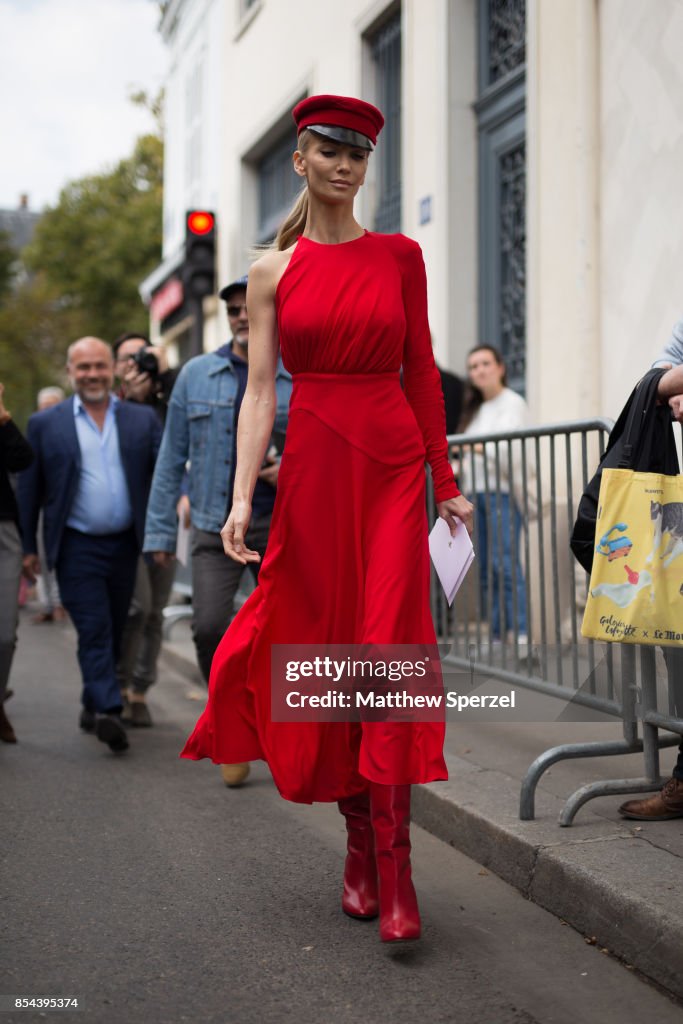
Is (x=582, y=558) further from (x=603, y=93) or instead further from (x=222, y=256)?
(x=222, y=256)

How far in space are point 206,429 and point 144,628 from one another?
1873 millimetres

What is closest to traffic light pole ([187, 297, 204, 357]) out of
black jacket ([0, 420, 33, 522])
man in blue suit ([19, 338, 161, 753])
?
man in blue suit ([19, 338, 161, 753])

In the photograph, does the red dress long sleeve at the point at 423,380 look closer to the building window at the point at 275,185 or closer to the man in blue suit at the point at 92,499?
the man in blue suit at the point at 92,499

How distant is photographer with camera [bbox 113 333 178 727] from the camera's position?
7.13 m

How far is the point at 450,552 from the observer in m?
3.74

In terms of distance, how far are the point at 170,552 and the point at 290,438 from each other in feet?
8.41

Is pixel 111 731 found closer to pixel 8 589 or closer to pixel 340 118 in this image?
pixel 8 589

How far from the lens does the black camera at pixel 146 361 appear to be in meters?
7.43

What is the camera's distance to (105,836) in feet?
15.4

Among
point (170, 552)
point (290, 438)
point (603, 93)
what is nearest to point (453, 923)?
point (290, 438)

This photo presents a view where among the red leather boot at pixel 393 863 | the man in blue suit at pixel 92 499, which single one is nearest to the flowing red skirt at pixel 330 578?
the red leather boot at pixel 393 863

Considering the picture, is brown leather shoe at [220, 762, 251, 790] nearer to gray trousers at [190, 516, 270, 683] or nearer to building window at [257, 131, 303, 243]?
gray trousers at [190, 516, 270, 683]

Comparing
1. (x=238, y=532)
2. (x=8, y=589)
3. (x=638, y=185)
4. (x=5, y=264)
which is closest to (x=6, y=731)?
(x=8, y=589)

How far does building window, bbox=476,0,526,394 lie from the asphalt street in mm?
5352
